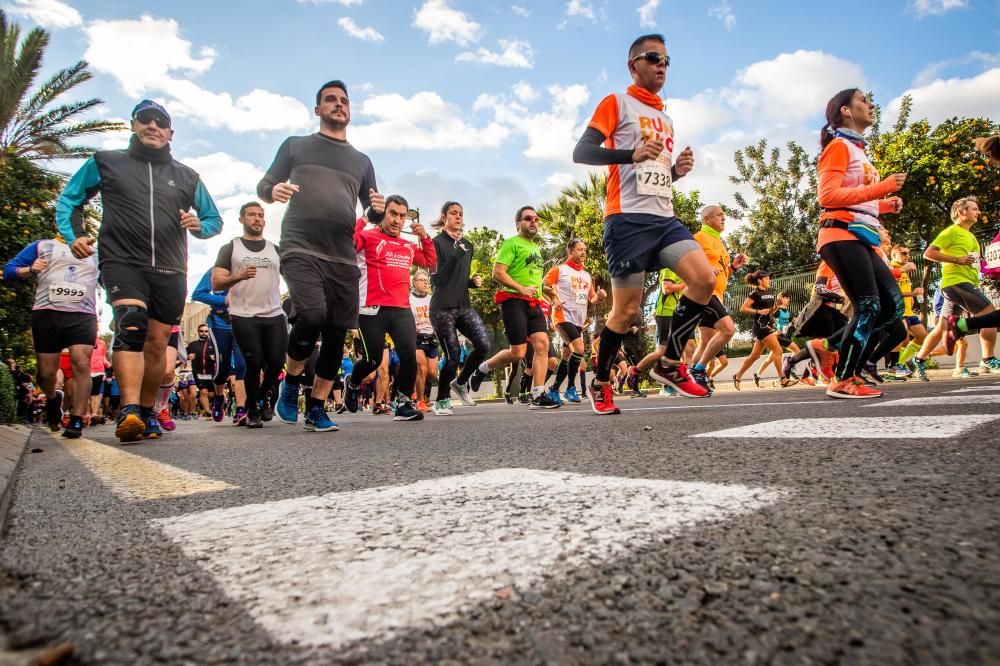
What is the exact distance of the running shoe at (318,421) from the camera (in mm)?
4691

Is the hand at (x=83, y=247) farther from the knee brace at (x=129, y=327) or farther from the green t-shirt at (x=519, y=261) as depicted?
the green t-shirt at (x=519, y=261)

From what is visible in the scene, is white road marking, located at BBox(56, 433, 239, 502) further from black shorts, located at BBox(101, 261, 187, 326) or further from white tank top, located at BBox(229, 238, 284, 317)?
white tank top, located at BBox(229, 238, 284, 317)

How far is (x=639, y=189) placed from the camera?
432 cm

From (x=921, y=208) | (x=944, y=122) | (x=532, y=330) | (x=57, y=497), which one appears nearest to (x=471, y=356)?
(x=532, y=330)

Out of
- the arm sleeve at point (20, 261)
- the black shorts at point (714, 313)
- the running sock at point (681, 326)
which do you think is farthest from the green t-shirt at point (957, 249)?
the arm sleeve at point (20, 261)

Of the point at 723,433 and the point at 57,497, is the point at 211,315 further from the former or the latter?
the point at 723,433

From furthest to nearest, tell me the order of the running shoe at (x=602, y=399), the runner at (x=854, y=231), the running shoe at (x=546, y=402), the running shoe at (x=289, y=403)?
the running shoe at (x=546, y=402), the running shoe at (x=289, y=403), the running shoe at (x=602, y=399), the runner at (x=854, y=231)

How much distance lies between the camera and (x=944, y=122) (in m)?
17.4

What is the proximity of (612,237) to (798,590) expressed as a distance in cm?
387

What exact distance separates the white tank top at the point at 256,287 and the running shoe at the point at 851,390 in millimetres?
5101

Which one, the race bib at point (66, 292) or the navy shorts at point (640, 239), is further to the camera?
the race bib at point (66, 292)

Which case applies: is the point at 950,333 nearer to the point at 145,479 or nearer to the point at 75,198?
the point at 145,479

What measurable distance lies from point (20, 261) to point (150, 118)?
2783 millimetres

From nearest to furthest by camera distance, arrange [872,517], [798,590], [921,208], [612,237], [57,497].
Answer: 1. [798,590]
2. [872,517]
3. [57,497]
4. [612,237]
5. [921,208]
